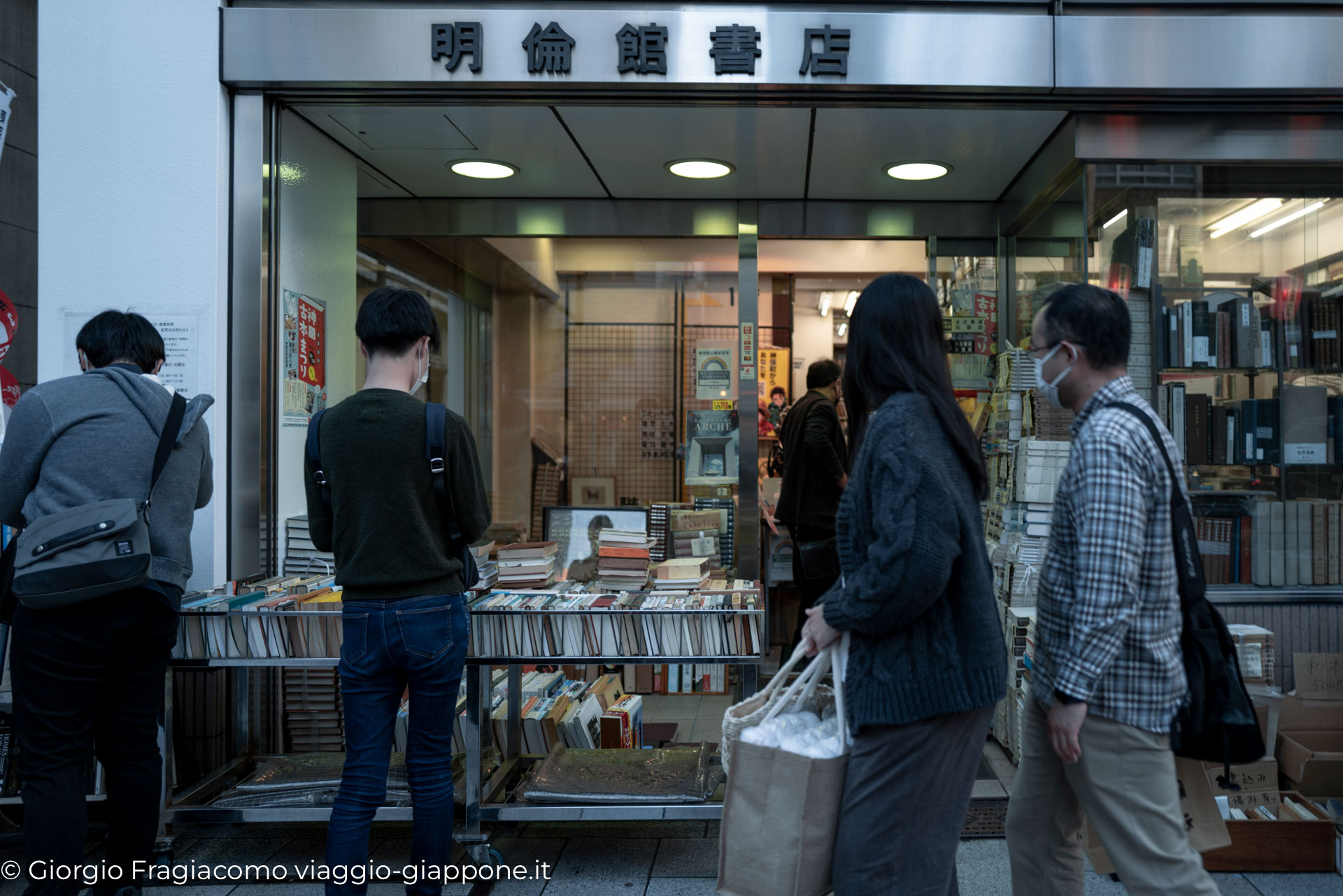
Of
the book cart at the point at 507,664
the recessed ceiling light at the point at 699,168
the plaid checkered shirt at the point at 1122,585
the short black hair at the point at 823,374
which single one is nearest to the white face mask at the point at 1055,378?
the plaid checkered shirt at the point at 1122,585

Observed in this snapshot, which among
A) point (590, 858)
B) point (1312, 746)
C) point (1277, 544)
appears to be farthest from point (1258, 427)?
point (590, 858)

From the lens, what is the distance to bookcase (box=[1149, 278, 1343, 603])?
4207 millimetres

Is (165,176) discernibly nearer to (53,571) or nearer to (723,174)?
(53,571)

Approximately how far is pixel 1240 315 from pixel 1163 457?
2.90 metres

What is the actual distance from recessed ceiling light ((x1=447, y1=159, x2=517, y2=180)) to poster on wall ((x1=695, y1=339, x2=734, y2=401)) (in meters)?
1.61

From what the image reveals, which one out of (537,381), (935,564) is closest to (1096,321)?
(935,564)

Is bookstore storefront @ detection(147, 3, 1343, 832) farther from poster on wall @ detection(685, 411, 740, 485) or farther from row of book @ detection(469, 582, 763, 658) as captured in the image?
poster on wall @ detection(685, 411, 740, 485)

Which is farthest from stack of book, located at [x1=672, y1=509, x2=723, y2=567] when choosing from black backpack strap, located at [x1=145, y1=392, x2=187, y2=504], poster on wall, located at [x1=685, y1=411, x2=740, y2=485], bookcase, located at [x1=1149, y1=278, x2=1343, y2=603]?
black backpack strap, located at [x1=145, y1=392, x2=187, y2=504]

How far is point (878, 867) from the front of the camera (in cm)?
180

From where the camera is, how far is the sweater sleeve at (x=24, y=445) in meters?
2.63

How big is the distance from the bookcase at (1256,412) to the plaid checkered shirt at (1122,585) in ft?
8.39

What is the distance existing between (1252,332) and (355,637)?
13.9 feet

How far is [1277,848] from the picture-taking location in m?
3.15

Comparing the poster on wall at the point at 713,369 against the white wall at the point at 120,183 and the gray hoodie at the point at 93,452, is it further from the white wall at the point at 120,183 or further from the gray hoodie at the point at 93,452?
the gray hoodie at the point at 93,452
